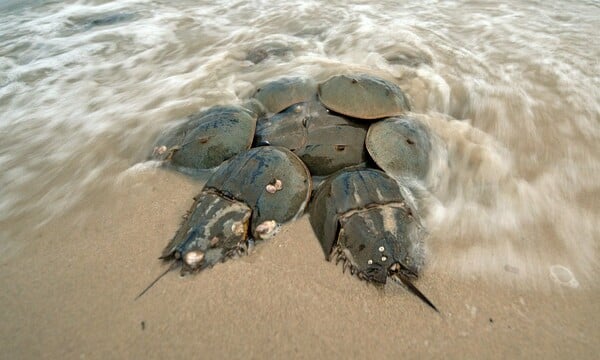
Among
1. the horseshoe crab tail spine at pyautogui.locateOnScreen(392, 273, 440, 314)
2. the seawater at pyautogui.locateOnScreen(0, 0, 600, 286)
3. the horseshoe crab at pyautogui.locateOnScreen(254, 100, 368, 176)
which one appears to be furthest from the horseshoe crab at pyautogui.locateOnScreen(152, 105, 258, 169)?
the horseshoe crab tail spine at pyautogui.locateOnScreen(392, 273, 440, 314)

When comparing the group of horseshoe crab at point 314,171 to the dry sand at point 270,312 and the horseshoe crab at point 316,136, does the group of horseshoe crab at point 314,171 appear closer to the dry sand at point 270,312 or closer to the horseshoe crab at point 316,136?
the horseshoe crab at point 316,136

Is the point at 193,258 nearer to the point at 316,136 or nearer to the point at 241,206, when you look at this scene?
the point at 241,206

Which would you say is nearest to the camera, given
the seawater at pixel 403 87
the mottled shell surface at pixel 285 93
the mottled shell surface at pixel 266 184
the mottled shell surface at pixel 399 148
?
the mottled shell surface at pixel 266 184

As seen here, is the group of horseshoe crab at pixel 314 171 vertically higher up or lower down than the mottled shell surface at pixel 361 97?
lower down

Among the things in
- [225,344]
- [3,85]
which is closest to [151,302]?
[225,344]

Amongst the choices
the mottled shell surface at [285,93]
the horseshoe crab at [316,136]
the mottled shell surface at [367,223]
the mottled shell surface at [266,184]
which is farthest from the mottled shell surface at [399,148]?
the mottled shell surface at [285,93]
